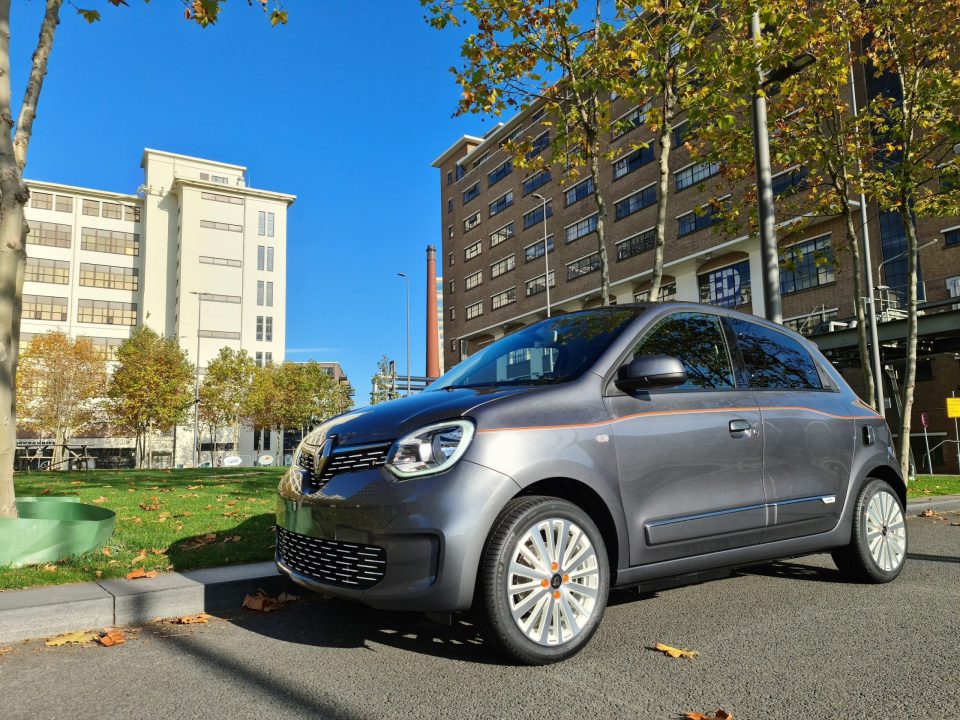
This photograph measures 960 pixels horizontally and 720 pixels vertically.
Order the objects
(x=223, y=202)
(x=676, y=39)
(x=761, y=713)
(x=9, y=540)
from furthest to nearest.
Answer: (x=223, y=202) → (x=676, y=39) → (x=9, y=540) → (x=761, y=713)

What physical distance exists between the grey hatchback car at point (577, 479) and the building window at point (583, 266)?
125 feet

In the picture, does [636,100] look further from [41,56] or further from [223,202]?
[223,202]

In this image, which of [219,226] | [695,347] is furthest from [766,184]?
[219,226]

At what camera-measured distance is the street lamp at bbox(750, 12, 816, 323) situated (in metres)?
9.59

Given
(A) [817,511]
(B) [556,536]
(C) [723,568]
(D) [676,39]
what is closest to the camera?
(B) [556,536]

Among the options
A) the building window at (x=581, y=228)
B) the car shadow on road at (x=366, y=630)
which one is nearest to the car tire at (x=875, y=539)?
the car shadow on road at (x=366, y=630)

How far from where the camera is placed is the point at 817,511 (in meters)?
4.34

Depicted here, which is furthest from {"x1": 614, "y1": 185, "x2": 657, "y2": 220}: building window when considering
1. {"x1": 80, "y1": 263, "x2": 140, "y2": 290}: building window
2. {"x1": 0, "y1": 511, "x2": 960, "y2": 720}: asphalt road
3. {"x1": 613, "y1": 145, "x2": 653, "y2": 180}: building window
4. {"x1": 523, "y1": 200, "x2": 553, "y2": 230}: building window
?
{"x1": 80, "y1": 263, "x2": 140, "y2": 290}: building window

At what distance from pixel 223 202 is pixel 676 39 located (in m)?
63.8

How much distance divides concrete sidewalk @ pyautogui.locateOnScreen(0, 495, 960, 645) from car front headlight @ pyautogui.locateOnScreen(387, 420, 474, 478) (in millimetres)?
1833

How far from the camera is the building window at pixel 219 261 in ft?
212

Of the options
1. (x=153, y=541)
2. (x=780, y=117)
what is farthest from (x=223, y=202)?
(x=153, y=541)

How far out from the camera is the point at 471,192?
194ft

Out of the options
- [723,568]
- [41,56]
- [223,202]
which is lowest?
[723,568]
